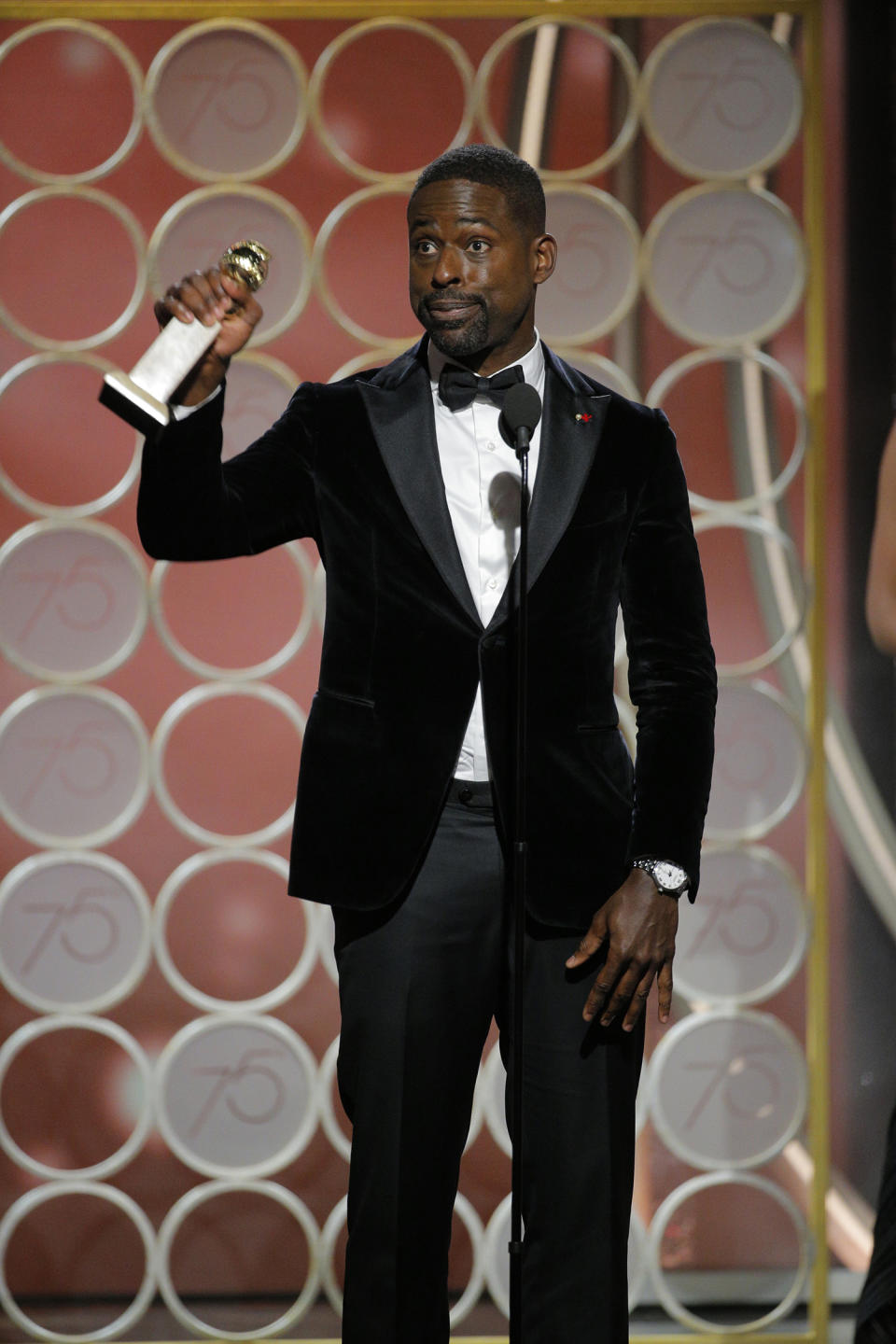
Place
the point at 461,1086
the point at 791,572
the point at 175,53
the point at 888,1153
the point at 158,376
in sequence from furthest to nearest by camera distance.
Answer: the point at 791,572
the point at 175,53
the point at 461,1086
the point at 888,1153
the point at 158,376

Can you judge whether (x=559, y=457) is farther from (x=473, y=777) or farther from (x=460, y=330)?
(x=473, y=777)

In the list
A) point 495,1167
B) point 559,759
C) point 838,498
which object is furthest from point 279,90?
point 495,1167

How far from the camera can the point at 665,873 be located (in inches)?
68.2

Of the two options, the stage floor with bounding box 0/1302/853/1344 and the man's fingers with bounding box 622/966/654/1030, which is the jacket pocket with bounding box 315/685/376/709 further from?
the stage floor with bounding box 0/1302/853/1344

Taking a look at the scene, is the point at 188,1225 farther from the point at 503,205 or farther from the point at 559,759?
the point at 503,205

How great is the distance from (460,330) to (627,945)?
75 centimetres

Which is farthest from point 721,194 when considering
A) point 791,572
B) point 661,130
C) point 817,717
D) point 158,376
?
point 158,376

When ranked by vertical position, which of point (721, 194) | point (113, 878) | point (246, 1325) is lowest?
point (246, 1325)

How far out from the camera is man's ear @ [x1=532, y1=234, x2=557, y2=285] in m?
1.80

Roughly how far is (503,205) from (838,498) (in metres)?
1.34

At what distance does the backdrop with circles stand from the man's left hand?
94cm

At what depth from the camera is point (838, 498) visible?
9.35ft

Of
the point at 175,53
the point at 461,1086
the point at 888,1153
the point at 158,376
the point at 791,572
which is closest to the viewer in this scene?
the point at 158,376

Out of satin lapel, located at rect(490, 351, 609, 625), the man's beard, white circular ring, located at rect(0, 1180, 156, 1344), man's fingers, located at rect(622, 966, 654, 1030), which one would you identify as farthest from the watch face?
white circular ring, located at rect(0, 1180, 156, 1344)
